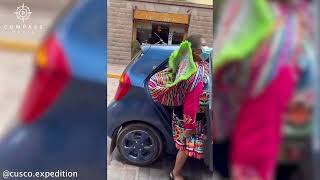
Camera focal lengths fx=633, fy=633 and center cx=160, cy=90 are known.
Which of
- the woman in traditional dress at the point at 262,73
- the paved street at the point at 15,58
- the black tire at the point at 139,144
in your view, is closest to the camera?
the woman in traditional dress at the point at 262,73

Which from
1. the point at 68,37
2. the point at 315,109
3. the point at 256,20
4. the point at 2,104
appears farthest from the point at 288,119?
the point at 2,104

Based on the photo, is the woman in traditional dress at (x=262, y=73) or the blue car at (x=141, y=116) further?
the blue car at (x=141, y=116)

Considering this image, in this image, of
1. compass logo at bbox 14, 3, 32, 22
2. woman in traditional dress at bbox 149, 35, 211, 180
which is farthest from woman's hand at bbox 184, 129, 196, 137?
compass logo at bbox 14, 3, 32, 22

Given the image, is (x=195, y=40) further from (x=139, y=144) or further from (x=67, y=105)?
(x=67, y=105)

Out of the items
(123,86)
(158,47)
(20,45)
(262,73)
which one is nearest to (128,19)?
(158,47)

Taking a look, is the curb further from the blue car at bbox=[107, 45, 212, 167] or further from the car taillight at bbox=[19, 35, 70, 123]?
the blue car at bbox=[107, 45, 212, 167]

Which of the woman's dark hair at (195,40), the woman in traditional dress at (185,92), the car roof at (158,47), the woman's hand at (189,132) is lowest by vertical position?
the woman's hand at (189,132)

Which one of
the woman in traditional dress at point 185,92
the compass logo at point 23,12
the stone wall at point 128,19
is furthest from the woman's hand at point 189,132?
the compass logo at point 23,12

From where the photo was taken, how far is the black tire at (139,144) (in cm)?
444

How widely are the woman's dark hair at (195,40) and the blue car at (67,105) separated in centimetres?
59

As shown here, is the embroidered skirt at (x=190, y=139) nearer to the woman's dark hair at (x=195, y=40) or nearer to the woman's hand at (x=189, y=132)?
the woman's hand at (x=189, y=132)

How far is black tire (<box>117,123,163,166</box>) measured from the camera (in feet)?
14.6

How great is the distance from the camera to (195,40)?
14.0 feet

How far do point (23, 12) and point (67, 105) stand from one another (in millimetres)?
672
